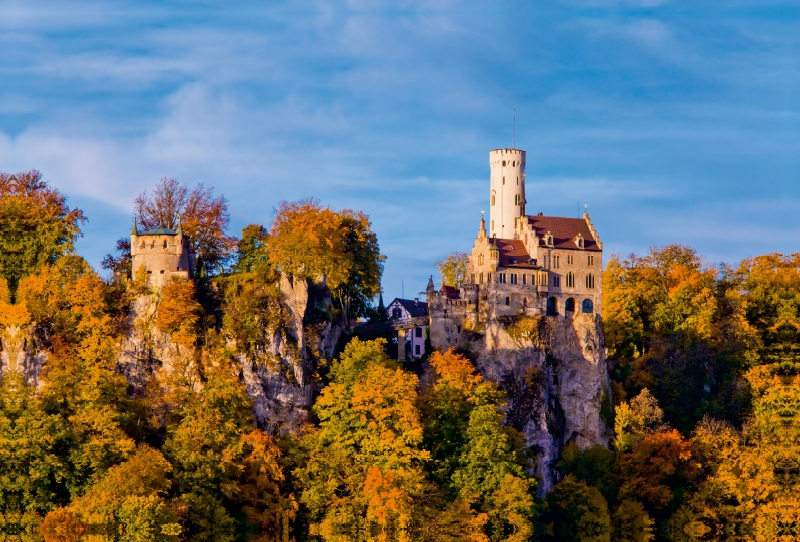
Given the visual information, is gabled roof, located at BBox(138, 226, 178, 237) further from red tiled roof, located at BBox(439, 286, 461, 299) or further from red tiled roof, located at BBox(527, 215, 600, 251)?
red tiled roof, located at BBox(527, 215, 600, 251)

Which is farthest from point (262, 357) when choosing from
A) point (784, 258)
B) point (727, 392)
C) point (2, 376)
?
point (784, 258)

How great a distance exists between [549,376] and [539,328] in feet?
10.1

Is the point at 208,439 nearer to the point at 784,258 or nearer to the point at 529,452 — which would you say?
the point at 529,452

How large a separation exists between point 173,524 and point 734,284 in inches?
1967

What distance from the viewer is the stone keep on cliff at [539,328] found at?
374 ft

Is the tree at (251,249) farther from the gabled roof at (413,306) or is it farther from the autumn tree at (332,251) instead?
the gabled roof at (413,306)

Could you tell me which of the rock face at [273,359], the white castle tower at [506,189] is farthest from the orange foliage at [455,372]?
the white castle tower at [506,189]

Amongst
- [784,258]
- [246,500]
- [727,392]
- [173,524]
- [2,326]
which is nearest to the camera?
[173,524]

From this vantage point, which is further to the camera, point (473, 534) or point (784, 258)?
point (784, 258)

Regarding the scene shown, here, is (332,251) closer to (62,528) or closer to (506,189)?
(506,189)

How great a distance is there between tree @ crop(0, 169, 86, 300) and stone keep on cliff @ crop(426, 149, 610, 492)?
900 inches

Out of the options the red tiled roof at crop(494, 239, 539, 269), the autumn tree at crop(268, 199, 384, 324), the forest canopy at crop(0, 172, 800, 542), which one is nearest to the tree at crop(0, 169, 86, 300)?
the forest canopy at crop(0, 172, 800, 542)

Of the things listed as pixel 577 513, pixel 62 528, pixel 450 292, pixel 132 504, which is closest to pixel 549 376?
pixel 450 292

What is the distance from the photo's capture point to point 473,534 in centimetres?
10194
